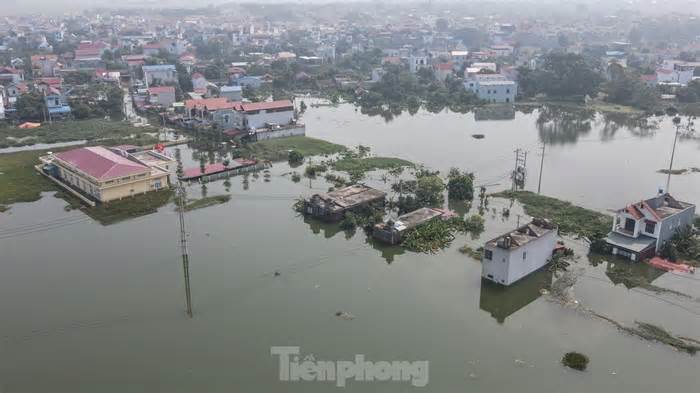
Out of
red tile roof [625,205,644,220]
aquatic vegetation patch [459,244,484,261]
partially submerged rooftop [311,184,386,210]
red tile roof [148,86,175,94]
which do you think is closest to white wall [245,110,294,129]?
red tile roof [148,86,175,94]

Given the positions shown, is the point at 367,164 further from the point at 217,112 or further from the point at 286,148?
the point at 217,112

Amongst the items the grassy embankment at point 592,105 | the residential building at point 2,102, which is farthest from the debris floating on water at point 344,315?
the grassy embankment at point 592,105

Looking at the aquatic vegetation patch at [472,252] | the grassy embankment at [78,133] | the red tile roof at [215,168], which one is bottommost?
the aquatic vegetation patch at [472,252]

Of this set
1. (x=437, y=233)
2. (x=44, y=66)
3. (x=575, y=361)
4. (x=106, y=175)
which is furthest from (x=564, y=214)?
(x=44, y=66)

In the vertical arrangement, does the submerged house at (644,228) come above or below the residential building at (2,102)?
below

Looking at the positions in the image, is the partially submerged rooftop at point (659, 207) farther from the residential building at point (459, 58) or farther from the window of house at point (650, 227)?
the residential building at point (459, 58)

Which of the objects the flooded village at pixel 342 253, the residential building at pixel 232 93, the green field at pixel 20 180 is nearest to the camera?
the flooded village at pixel 342 253

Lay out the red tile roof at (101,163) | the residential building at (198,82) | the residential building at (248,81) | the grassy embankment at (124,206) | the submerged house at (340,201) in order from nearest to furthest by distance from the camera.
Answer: the submerged house at (340,201) < the grassy embankment at (124,206) < the red tile roof at (101,163) < the residential building at (198,82) < the residential building at (248,81)

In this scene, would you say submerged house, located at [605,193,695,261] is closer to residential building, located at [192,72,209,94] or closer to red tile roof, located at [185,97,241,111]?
red tile roof, located at [185,97,241,111]
